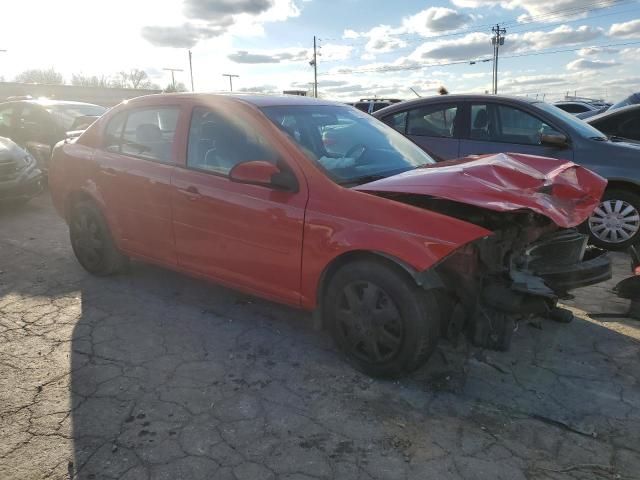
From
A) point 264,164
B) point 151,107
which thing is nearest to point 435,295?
point 264,164

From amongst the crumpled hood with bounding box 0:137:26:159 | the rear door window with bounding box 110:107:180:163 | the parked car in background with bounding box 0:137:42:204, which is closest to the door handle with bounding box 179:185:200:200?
the rear door window with bounding box 110:107:180:163

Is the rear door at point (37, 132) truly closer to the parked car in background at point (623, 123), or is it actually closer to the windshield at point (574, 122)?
the windshield at point (574, 122)

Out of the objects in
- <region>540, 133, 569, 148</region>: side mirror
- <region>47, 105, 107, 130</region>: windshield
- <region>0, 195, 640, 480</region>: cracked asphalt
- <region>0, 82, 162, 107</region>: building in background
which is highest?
<region>0, 82, 162, 107</region>: building in background

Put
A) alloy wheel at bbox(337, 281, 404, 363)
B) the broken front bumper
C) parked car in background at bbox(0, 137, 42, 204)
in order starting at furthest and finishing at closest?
parked car in background at bbox(0, 137, 42, 204), the broken front bumper, alloy wheel at bbox(337, 281, 404, 363)

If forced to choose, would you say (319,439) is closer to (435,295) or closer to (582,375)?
(435,295)

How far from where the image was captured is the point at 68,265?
17.1 ft

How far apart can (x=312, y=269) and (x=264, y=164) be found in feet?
2.35

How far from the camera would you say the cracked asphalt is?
7.89 feet

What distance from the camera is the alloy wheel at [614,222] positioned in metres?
5.64

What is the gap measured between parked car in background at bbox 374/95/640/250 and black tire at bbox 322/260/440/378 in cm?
288

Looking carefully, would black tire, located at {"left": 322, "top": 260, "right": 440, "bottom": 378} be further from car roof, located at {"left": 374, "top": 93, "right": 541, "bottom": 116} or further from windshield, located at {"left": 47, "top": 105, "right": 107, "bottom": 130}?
windshield, located at {"left": 47, "top": 105, "right": 107, "bottom": 130}

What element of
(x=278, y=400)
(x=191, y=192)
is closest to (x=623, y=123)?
(x=191, y=192)

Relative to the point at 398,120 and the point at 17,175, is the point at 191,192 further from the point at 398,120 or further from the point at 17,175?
the point at 17,175

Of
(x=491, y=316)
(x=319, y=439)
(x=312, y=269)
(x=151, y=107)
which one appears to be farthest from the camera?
(x=151, y=107)
